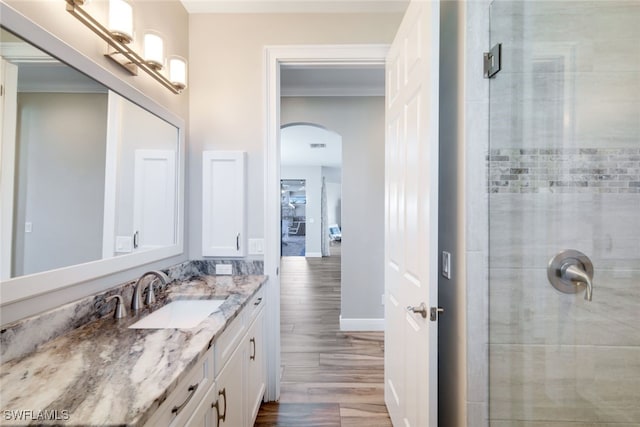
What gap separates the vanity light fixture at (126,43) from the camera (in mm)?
1217

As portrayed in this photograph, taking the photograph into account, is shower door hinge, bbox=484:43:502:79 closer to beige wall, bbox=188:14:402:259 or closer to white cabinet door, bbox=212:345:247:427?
beige wall, bbox=188:14:402:259

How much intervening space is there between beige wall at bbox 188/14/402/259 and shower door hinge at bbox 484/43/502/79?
115 centimetres

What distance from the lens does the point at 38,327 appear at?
1.02 metres

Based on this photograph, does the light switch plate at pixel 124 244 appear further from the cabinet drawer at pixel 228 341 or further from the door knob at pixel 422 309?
the door knob at pixel 422 309

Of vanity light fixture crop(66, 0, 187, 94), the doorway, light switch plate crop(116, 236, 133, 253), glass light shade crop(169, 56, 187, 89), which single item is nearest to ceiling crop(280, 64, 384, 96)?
glass light shade crop(169, 56, 187, 89)

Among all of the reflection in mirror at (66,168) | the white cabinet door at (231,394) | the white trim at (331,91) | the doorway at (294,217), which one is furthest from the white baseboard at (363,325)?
the doorway at (294,217)

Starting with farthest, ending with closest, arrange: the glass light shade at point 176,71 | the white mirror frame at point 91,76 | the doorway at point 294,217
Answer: the doorway at point 294,217 < the glass light shade at point 176,71 < the white mirror frame at point 91,76

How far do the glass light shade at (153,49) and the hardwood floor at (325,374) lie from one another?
2.24 metres

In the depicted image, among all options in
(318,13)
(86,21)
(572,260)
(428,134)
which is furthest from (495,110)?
(86,21)

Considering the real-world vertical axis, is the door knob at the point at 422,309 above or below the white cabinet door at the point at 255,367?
above

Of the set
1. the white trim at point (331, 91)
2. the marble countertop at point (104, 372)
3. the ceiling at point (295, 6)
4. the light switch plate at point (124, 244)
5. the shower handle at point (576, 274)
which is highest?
the ceiling at point (295, 6)

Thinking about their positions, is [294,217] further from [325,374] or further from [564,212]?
[564,212]

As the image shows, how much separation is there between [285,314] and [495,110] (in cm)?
341

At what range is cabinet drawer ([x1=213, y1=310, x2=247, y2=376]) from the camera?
121 centimetres
